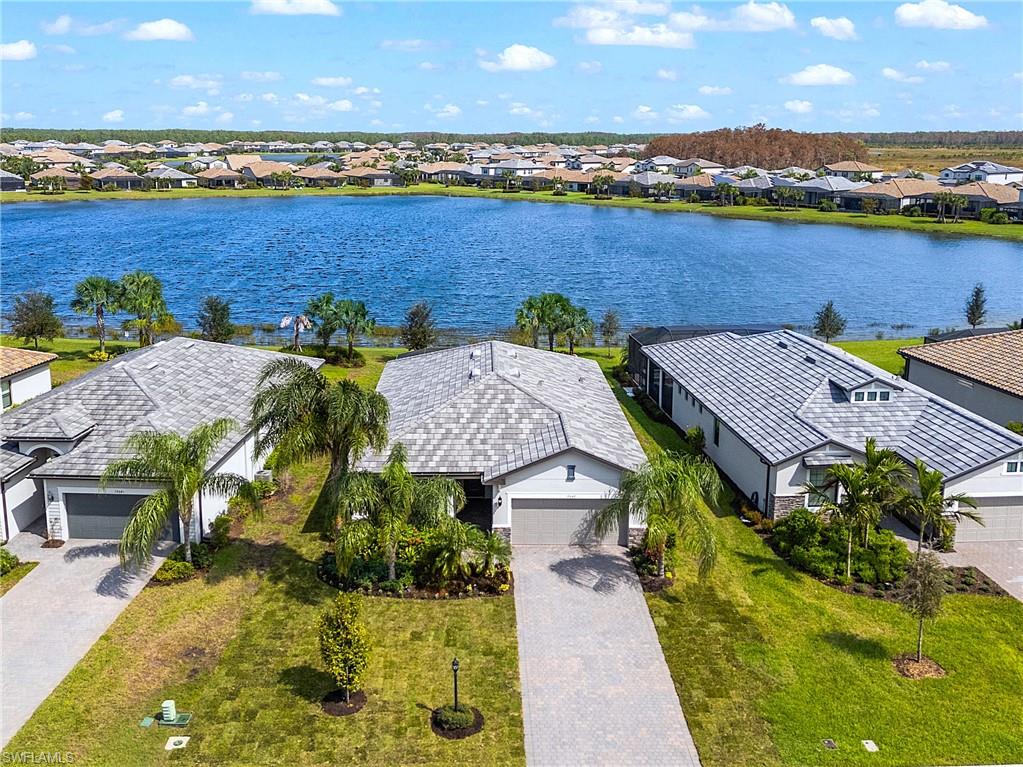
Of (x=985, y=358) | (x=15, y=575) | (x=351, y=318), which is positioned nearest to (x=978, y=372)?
(x=985, y=358)

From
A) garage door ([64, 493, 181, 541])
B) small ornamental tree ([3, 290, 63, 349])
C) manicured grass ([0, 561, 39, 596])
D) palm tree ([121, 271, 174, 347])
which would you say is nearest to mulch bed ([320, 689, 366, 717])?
garage door ([64, 493, 181, 541])

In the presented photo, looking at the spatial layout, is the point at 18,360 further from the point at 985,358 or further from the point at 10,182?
the point at 10,182

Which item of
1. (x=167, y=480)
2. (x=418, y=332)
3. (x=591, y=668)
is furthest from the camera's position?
(x=418, y=332)

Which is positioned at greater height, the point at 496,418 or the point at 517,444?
the point at 496,418

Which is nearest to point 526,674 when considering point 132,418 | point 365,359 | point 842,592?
point 842,592

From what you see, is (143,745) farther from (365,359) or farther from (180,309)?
(180,309)

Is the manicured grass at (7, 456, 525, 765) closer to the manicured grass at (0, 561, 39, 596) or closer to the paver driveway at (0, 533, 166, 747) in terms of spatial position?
the paver driveway at (0, 533, 166, 747)

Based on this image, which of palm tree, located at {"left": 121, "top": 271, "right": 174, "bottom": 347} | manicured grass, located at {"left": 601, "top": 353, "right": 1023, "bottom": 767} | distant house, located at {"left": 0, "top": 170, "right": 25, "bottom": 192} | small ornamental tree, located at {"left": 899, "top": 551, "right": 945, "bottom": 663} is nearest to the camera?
manicured grass, located at {"left": 601, "top": 353, "right": 1023, "bottom": 767}
